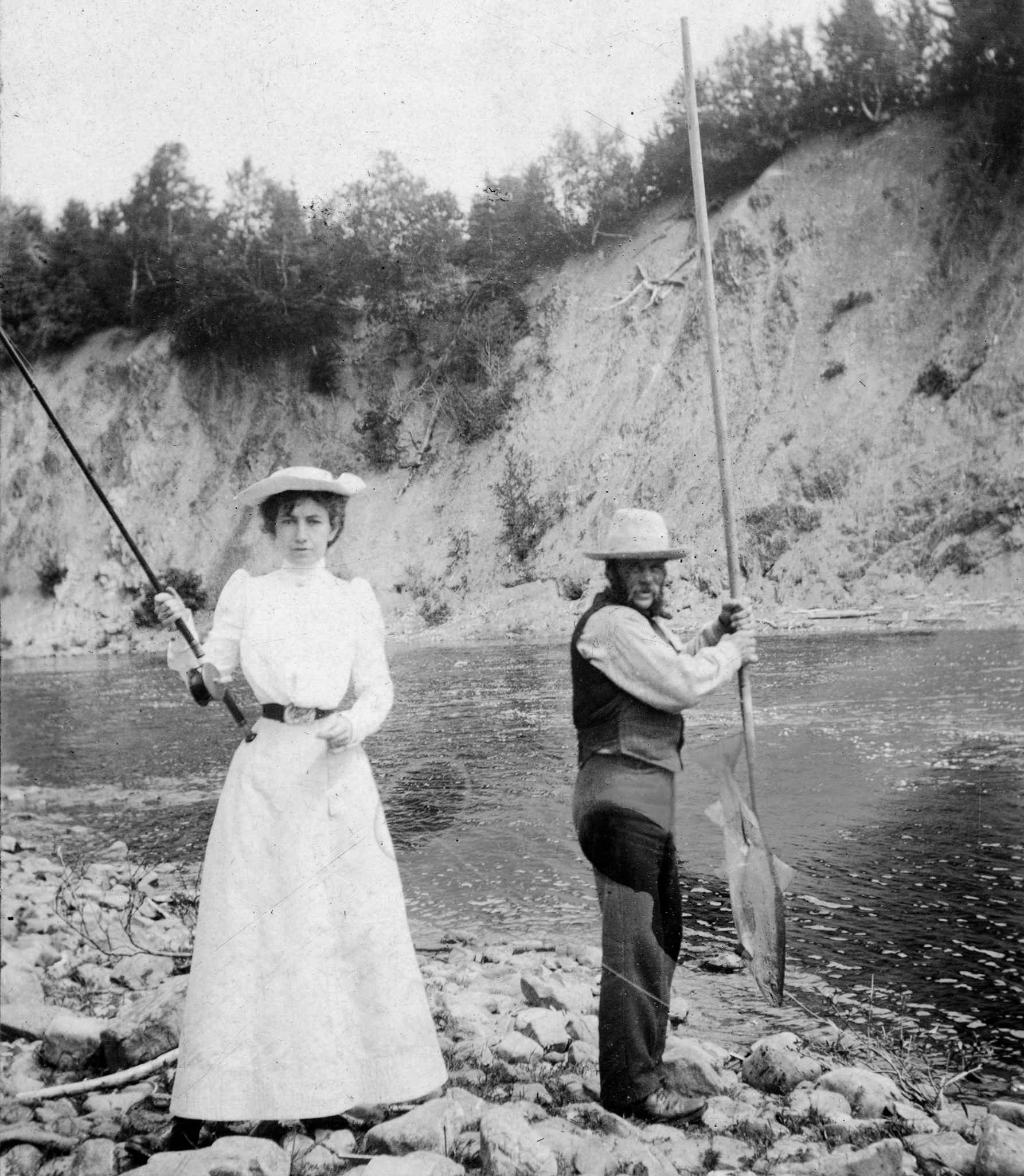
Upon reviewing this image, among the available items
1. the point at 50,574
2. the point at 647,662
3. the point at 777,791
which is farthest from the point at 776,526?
the point at 647,662

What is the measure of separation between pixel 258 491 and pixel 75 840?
5519 millimetres

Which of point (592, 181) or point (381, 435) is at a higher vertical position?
point (592, 181)

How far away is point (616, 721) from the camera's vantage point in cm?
317

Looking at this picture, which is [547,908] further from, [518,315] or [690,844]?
[518,315]

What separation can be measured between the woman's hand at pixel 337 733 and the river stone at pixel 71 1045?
4.24ft

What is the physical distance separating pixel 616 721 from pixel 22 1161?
192cm

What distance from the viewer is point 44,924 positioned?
204 inches

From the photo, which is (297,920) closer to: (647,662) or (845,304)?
(647,662)

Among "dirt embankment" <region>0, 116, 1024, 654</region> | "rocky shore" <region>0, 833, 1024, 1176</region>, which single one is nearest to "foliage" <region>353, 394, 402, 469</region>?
"dirt embankment" <region>0, 116, 1024, 654</region>

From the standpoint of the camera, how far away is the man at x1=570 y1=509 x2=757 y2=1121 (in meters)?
3.05

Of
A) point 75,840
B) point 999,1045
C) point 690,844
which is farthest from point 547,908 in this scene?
point 75,840

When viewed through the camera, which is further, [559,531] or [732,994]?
[559,531]

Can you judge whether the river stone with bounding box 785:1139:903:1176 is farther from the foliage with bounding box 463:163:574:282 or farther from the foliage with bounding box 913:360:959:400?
the foliage with bounding box 913:360:959:400

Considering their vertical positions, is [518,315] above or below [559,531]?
above
